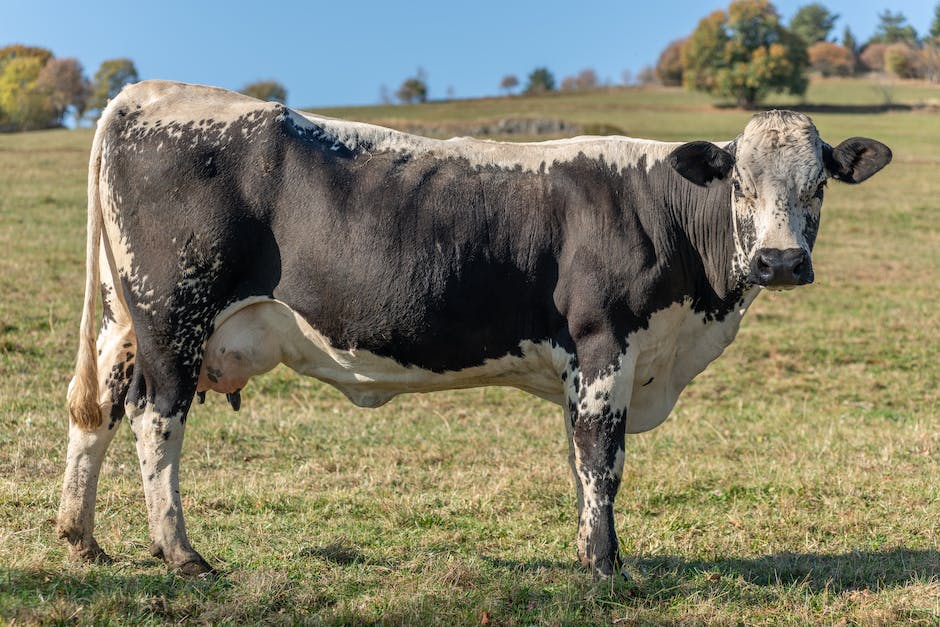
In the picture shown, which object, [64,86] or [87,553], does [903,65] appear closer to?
[64,86]

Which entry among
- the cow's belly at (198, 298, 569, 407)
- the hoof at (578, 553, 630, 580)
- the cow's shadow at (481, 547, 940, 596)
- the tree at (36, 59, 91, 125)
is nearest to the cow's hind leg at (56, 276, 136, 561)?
the cow's belly at (198, 298, 569, 407)

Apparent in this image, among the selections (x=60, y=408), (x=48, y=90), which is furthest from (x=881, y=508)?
(x=48, y=90)

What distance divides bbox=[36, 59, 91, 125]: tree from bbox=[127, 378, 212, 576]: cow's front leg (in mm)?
74772

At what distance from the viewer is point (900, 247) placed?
76.9 ft

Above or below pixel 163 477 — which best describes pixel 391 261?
above

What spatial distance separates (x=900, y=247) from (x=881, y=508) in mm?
17107

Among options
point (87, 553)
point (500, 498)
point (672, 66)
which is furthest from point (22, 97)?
point (87, 553)

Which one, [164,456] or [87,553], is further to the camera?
[87,553]

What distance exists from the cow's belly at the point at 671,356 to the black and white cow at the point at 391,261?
34mm

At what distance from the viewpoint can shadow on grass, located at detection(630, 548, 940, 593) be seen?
625 centimetres

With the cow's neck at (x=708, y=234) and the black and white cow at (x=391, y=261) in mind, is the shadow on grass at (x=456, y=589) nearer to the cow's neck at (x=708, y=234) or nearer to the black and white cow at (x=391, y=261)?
the black and white cow at (x=391, y=261)

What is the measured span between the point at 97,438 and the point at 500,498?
3.20 metres

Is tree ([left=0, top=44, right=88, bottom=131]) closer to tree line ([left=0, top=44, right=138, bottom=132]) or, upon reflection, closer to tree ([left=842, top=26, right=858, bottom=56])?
tree line ([left=0, top=44, right=138, bottom=132])

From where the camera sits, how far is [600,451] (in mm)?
5914
